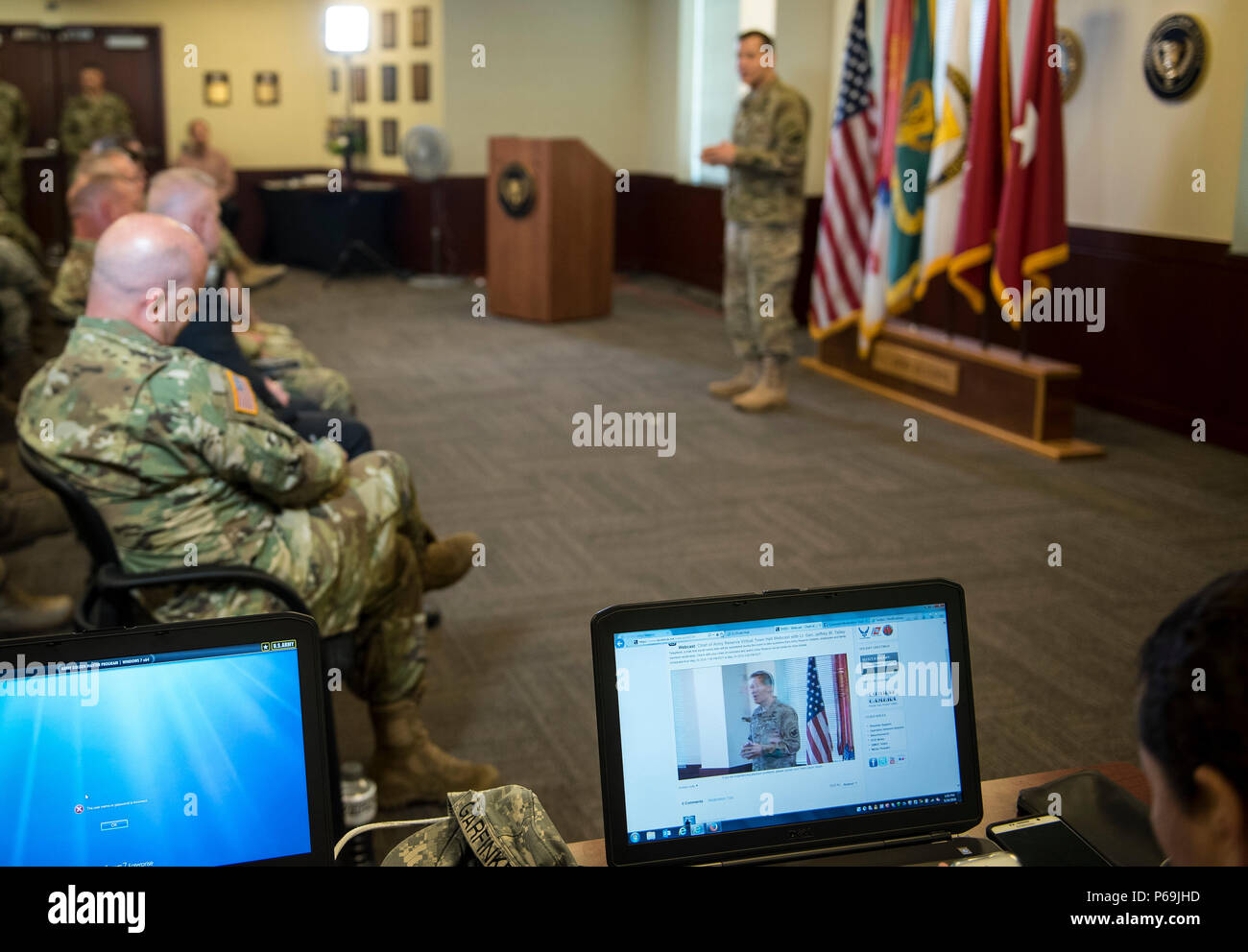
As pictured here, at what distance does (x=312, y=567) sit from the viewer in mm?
2256

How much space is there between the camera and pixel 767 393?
580 cm

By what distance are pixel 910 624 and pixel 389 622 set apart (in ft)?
4.98

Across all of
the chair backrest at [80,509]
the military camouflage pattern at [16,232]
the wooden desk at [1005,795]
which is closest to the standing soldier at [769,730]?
the wooden desk at [1005,795]

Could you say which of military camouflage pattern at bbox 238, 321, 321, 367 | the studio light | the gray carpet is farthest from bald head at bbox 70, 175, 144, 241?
the studio light

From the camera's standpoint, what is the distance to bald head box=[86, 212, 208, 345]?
2123 mm

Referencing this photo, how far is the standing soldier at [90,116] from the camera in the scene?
1080cm

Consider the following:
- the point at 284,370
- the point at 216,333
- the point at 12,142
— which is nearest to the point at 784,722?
the point at 216,333

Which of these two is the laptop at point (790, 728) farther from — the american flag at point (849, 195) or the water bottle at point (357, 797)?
the american flag at point (849, 195)

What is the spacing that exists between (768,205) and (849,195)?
28.3 inches

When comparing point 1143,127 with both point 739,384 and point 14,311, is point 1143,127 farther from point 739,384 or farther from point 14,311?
point 14,311

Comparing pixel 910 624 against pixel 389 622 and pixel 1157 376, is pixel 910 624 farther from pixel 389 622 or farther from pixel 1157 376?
pixel 1157 376

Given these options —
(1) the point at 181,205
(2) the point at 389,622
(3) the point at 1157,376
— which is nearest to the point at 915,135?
(3) the point at 1157,376

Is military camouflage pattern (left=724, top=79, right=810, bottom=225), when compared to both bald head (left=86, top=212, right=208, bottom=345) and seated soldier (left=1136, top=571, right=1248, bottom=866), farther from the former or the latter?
seated soldier (left=1136, top=571, right=1248, bottom=866)

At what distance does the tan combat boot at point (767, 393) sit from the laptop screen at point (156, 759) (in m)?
4.82
